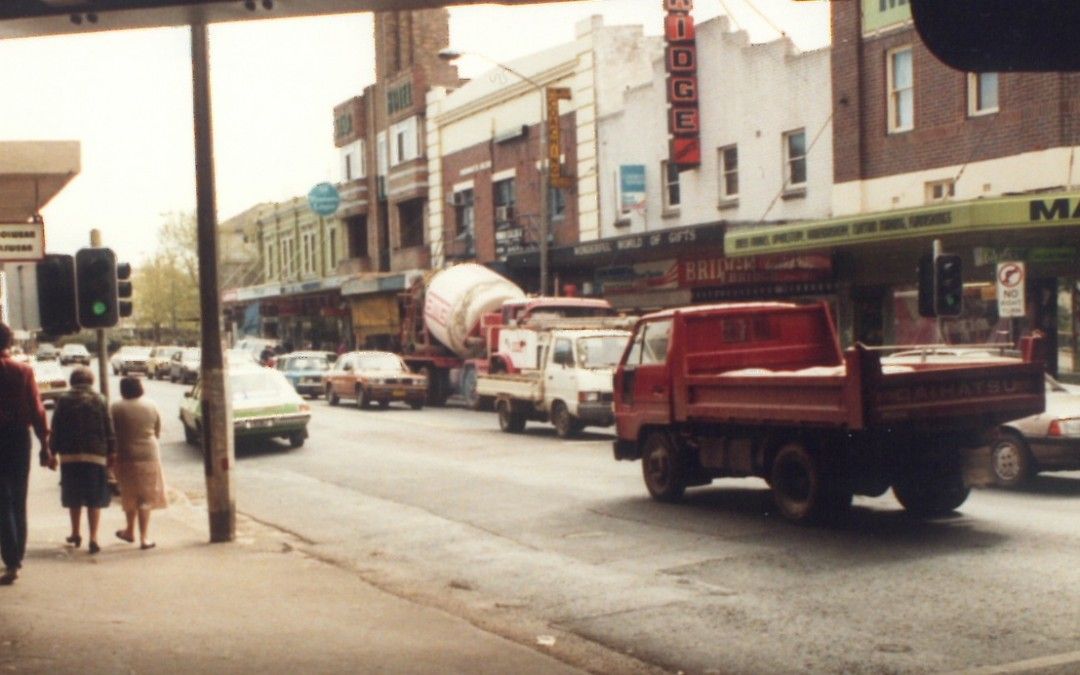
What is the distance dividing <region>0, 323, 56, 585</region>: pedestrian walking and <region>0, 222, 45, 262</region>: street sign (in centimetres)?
416

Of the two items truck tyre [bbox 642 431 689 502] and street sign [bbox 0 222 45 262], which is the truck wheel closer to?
truck tyre [bbox 642 431 689 502]

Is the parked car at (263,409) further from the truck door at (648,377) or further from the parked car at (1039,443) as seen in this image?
the parked car at (1039,443)

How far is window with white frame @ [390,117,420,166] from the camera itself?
52.8 metres

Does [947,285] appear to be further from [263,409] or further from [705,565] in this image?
[263,409]

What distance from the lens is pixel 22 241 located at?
48.3 feet

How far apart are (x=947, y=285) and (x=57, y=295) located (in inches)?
411

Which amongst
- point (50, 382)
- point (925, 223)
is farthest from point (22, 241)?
point (50, 382)

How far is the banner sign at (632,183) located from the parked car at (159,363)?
3047 centimetres

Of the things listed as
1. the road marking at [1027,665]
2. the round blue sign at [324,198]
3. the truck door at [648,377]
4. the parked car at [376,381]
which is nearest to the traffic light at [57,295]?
the truck door at [648,377]

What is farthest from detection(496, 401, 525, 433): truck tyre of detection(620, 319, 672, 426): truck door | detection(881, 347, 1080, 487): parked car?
detection(881, 347, 1080, 487): parked car

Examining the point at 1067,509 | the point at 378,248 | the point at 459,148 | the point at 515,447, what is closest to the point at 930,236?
the point at 515,447

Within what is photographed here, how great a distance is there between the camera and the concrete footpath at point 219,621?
812 centimetres

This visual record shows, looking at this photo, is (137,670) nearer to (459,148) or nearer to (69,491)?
(69,491)

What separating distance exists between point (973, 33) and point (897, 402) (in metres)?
7.65
